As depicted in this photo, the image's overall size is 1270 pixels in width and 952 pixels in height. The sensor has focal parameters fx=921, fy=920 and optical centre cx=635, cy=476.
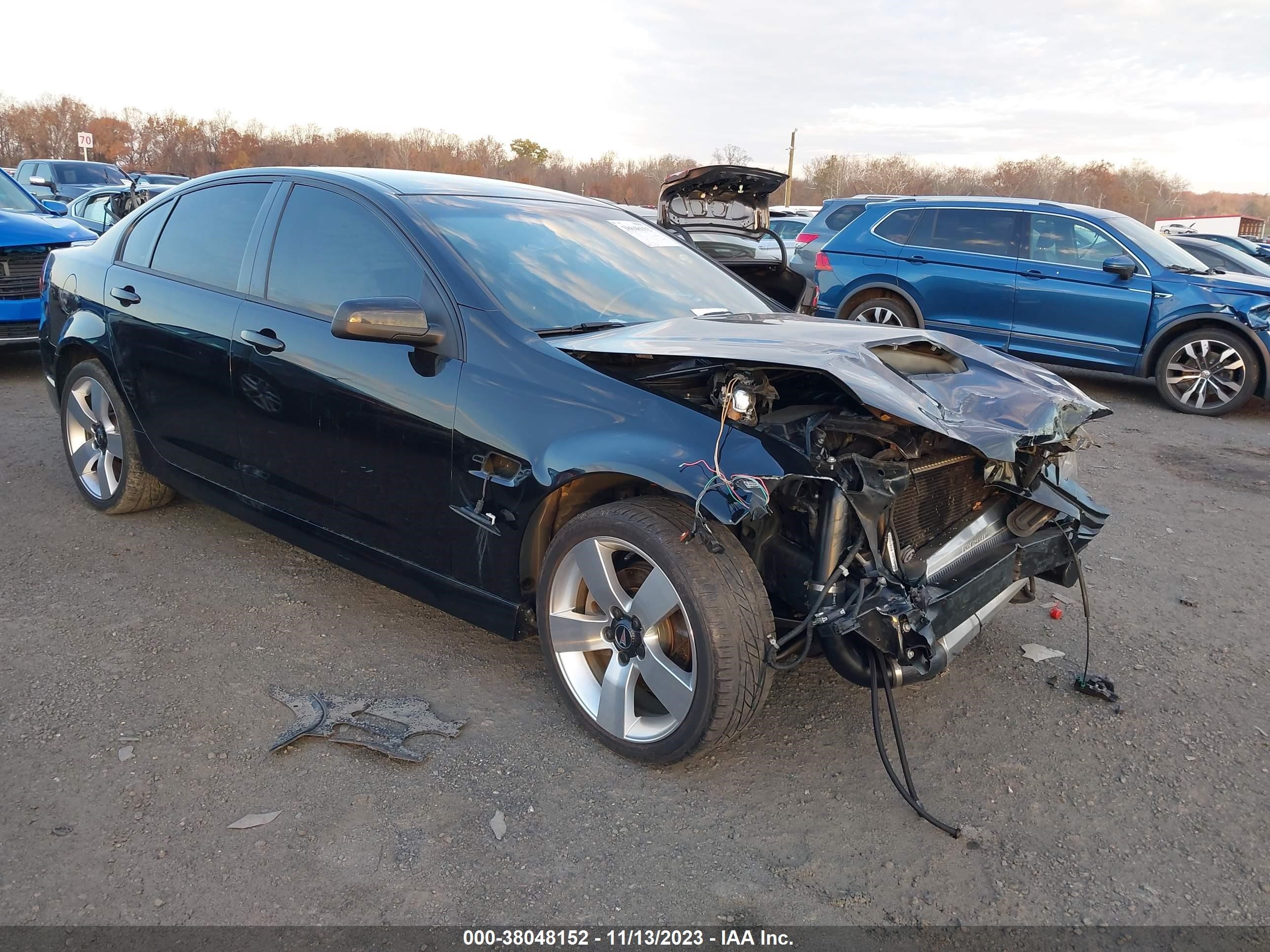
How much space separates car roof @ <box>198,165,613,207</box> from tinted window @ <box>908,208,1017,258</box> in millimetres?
6148

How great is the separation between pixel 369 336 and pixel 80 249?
2.90 m

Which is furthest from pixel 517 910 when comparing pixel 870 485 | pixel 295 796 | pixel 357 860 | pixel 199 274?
pixel 199 274

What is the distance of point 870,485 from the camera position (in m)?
2.57

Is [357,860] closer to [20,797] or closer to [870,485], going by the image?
[20,797]

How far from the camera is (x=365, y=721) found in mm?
3043

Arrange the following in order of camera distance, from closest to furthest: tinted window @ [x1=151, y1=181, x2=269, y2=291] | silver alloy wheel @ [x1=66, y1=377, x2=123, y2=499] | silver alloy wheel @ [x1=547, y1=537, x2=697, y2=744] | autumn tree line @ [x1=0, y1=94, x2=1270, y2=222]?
silver alloy wheel @ [x1=547, y1=537, x2=697, y2=744] < tinted window @ [x1=151, y1=181, x2=269, y2=291] < silver alloy wheel @ [x1=66, y1=377, x2=123, y2=499] < autumn tree line @ [x1=0, y1=94, x2=1270, y2=222]

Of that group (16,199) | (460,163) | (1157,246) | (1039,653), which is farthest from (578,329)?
(460,163)

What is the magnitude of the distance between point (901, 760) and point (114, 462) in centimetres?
408

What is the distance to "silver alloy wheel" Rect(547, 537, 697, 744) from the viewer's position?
2703 mm

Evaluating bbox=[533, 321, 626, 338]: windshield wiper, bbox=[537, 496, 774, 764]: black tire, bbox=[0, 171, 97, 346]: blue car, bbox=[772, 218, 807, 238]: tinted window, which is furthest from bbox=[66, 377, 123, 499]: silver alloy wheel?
bbox=[772, 218, 807, 238]: tinted window

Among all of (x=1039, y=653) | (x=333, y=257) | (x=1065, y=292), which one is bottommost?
(x=1039, y=653)

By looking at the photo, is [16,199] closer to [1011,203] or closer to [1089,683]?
[1011,203]

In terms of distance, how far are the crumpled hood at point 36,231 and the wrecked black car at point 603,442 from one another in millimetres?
4475

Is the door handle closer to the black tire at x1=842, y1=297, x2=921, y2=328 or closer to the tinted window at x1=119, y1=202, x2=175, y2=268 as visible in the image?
the tinted window at x1=119, y1=202, x2=175, y2=268
